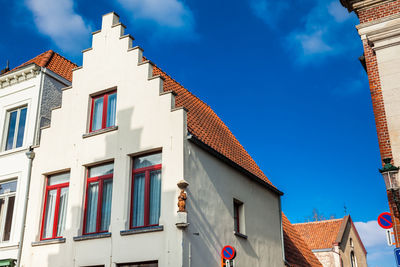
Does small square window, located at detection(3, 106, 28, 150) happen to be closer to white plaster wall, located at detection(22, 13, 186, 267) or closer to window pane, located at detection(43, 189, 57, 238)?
white plaster wall, located at detection(22, 13, 186, 267)

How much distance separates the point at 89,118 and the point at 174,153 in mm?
4402

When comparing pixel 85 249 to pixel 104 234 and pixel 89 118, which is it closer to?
pixel 104 234

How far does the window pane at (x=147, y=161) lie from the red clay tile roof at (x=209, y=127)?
187 cm

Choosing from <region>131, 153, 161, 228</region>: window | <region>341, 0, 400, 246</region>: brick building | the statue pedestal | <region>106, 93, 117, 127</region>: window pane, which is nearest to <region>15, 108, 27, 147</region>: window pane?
<region>106, 93, 117, 127</region>: window pane

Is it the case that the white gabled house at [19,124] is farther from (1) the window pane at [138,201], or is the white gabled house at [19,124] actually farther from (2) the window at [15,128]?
(1) the window pane at [138,201]

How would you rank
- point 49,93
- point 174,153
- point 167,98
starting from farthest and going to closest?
point 49,93
point 167,98
point 174,153

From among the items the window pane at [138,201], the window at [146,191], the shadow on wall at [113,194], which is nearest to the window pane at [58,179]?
the shadow on wall at [113,194]

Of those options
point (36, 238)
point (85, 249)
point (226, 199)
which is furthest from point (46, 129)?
point (226, 199)

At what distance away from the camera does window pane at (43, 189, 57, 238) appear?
16469 mm

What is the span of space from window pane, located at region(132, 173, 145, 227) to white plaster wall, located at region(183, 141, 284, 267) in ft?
5.54

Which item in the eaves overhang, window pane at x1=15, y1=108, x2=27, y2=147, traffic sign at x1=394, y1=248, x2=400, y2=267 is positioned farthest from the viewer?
the eaves overhang

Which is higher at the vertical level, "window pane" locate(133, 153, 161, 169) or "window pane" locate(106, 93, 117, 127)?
"window pane" locate(106, 93, 117, 127)

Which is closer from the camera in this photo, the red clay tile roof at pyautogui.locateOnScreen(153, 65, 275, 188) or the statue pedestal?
the statue pedestal

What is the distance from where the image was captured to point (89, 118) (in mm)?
17078
